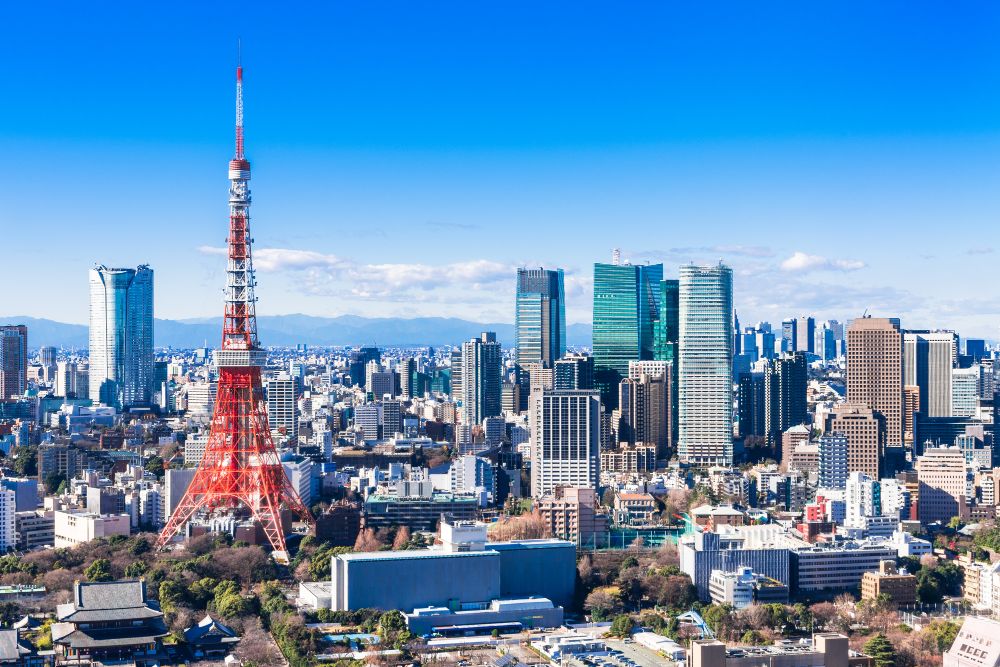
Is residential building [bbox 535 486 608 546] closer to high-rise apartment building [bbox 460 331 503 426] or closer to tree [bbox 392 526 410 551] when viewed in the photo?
tree [bbox 392 526 410 551]

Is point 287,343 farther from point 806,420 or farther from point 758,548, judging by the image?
point 758,548

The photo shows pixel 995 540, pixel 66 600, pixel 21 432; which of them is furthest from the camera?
pixel 21 432

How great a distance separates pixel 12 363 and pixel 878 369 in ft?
91.6

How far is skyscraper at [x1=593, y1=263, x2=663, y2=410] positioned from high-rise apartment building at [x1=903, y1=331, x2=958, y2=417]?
6315 mm

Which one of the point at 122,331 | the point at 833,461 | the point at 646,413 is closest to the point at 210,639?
the point at 833,461

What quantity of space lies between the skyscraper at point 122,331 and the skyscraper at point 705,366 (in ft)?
73.3

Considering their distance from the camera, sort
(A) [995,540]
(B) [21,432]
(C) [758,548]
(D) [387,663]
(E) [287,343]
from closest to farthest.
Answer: (D) [387,663] < (C) [758,548] < (A) [995,540] < (B) [21,432] < (E) [287,343]

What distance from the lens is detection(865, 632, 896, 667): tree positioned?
13.6 m

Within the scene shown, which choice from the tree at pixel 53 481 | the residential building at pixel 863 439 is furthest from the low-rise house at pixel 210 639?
the residential building at pixel 863 439

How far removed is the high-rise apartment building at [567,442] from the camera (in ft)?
87.2

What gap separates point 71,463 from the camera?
29.1 metres

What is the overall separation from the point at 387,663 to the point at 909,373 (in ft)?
85.8

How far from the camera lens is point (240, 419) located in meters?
20.5

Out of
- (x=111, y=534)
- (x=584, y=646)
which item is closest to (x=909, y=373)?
(x=111, y=534)
